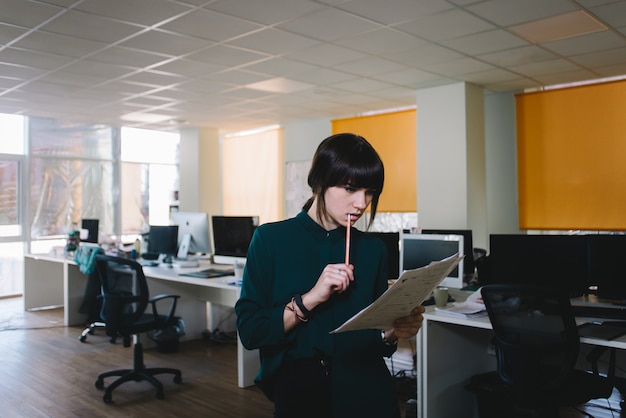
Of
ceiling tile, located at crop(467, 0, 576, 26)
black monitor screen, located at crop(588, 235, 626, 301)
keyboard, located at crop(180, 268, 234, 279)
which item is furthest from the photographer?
keyboard, located at crop(180, 268, 234, 279)

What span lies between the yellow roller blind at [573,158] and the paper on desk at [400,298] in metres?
5.23

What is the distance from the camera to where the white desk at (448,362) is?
10.4 ft

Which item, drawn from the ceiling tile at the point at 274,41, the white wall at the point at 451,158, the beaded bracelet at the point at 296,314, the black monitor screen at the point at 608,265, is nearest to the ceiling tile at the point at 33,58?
the ceiling tile at the point at 274,41

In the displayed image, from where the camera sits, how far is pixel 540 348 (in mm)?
2688

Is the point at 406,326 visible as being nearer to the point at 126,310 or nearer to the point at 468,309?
the point at 468,309

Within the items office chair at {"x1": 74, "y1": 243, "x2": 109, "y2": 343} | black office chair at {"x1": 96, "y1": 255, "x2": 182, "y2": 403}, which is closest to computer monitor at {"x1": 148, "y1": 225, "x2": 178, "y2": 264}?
office chair at {"x1": 74, "y1": 243, "x2": 109, "y2": 343}

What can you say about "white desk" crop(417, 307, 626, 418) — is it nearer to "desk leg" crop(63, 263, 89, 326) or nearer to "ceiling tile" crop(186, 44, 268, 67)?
"ceiling tile" crop(186, 44, 268, 67)

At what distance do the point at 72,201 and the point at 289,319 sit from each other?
8.40 m

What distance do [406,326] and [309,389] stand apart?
300mm

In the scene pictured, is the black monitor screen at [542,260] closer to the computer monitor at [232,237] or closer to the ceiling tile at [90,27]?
the computer monitor at [232,237]

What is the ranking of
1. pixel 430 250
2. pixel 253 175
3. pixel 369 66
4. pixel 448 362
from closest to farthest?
pixel 448 362
pixel 430 250
pixel 369 66
pixel 253 175

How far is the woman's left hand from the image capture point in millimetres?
1391

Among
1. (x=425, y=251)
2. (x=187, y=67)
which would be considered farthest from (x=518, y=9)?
(x=187, y=67)

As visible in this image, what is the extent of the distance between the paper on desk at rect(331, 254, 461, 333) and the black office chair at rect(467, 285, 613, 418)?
1.54 m
